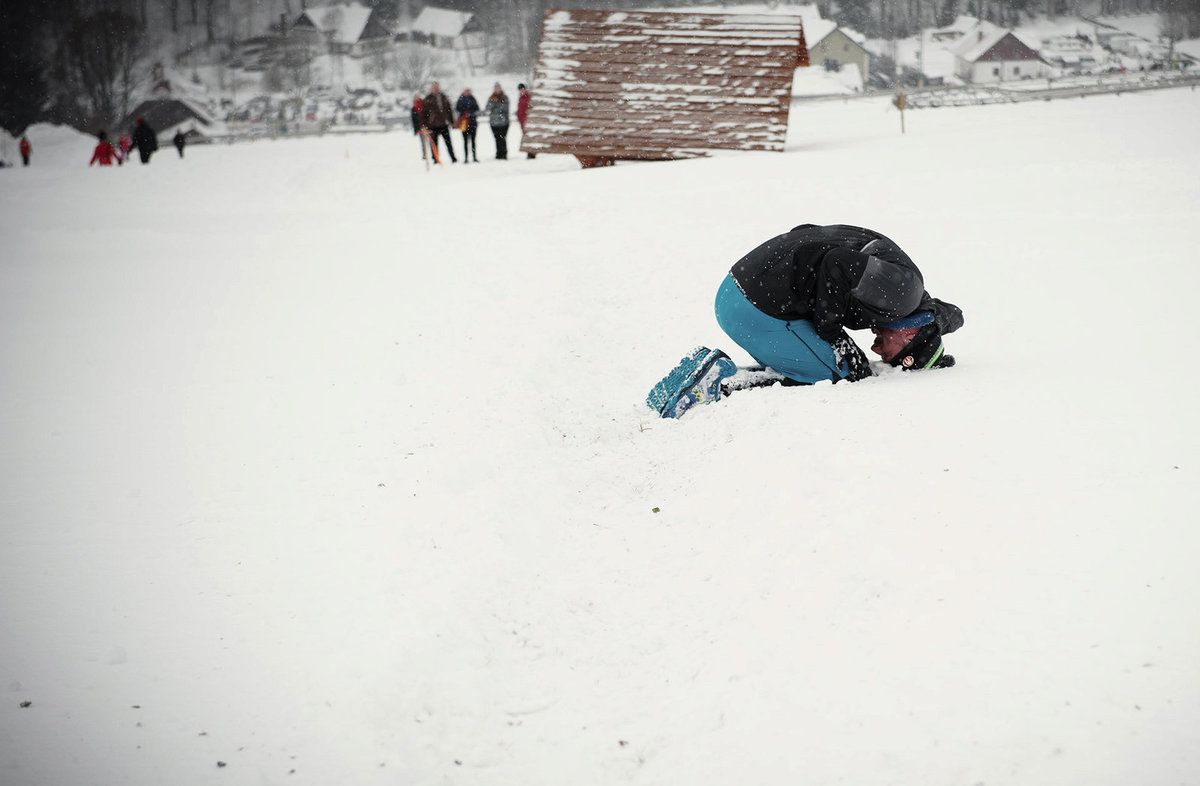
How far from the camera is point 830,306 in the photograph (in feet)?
14.0

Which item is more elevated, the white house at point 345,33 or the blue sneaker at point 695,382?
the white house at point 345,33

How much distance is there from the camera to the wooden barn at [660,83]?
49.1 feet

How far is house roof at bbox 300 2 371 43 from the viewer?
94375mm

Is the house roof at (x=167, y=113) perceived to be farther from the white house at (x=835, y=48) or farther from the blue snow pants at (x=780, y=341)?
the blue snow pants at (x=780, y=341)

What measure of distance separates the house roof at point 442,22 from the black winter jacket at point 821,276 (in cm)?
9676

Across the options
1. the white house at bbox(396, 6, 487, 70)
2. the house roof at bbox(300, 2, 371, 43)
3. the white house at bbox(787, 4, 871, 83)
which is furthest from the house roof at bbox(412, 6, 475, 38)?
the white house at bbox(787, 4, 871, 83)

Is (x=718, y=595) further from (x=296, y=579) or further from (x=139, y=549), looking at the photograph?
(x=139, y=549)

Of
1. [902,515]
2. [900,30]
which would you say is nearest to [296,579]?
[902,515]

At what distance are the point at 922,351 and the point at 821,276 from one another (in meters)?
0.73

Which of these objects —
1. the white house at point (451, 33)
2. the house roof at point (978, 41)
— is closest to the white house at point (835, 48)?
the house roof at point (978, 41)

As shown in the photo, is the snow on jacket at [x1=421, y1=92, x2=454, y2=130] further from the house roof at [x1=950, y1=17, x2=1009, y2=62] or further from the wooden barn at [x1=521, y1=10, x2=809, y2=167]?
the house roof at [x1=950, y1=17, x2=1009, y2=62]

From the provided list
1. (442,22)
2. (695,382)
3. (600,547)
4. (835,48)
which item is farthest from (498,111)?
(442,22)

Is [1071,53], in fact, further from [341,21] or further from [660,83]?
[341,21]

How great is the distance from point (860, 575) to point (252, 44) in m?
103
